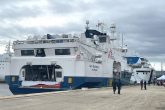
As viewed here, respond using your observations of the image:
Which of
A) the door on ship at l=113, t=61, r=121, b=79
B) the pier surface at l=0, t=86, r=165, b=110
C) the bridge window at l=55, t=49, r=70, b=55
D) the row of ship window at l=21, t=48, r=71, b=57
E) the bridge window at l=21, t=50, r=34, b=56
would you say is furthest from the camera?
the door on ship at l=113, t=61, r=121, b=79

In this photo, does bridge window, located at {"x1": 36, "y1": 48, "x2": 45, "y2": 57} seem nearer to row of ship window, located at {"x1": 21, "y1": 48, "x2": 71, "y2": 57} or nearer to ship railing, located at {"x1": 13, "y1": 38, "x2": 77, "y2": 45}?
row of ship window, located at {"x1": 21, "y1": 48, "x2": 71, "y2": 57}

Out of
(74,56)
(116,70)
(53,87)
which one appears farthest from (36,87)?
(116,70)

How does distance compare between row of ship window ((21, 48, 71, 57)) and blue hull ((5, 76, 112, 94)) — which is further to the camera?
row of ship window ((21, 48, 71, 57))

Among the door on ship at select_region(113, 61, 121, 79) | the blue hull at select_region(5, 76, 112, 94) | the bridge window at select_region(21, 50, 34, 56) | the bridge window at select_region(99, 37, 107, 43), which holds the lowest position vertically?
the blue hull at select_region(5, 76, 112, 94)

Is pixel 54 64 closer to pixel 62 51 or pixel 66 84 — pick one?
pixel 62 51

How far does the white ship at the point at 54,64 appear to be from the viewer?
3666 cm

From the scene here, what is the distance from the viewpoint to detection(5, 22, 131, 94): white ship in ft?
120

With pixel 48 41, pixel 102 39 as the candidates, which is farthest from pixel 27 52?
pixel 102 39

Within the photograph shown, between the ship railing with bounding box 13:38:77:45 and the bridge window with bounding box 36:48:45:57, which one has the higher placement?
the ship railing with bounding box 13:38:77:45

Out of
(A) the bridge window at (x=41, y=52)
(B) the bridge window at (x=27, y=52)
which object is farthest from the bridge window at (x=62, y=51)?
(B) the bridge window at (x=27, y=52)

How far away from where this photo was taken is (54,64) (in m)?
37.3

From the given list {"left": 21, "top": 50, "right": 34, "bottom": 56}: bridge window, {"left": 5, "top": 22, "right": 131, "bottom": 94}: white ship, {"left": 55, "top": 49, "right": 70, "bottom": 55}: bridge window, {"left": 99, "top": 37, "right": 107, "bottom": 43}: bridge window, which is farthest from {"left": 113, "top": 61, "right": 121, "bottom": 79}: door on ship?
{"left": 21, "top": 50, "right": 34, "bottom": 56}: bridge window

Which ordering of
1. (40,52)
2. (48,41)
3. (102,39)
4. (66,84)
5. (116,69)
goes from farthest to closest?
1. (116,69)
2. (102,39)
3. (40,52)
4. (48,41)
5. (66,84)

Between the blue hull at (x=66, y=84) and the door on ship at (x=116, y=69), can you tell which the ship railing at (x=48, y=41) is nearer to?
the blue hull at (x=66, y=84)
